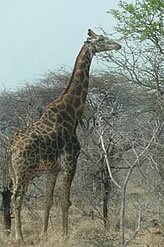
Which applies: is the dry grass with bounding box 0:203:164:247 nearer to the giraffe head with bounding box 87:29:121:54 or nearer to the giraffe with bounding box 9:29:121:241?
the giraffe with bounding box 9:29:121:241

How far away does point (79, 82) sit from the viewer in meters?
8.13

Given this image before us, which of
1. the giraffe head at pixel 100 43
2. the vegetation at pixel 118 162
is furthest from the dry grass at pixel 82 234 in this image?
the giraffe head at pixel 100 43

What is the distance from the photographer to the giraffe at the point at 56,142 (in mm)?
7320

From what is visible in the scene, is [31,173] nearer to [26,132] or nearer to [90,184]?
[26,132]

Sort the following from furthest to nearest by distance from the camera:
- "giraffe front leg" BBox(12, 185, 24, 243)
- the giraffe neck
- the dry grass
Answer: the giraffe neck < "giraffe front leg" BBox(12, 185, 24, 243) < the dry grass

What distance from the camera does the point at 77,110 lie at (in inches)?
316

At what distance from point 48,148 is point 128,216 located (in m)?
2.17

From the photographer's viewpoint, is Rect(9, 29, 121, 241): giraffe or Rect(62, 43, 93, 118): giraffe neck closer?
Rect(9, 29, 121, 241): giraffe

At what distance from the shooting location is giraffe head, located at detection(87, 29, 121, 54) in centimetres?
805

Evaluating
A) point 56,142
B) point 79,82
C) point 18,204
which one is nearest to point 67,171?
point 56,142

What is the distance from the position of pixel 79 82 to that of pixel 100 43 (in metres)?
0.52

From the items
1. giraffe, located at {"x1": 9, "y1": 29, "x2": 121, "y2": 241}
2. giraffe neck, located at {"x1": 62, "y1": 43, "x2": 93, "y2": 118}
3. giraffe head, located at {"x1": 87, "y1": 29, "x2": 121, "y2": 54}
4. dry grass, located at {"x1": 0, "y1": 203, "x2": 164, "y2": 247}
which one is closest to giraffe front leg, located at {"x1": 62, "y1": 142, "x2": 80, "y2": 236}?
giraffe, located at {"x1": 9, "y1": 29, "x2": 121, "y2": 241}

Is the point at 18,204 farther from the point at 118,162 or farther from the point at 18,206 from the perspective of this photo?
the point at 118,162

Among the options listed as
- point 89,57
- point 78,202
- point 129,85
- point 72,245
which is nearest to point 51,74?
point 129,85
